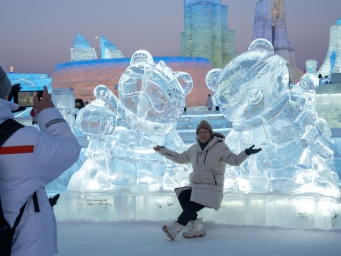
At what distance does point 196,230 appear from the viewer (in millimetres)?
3637

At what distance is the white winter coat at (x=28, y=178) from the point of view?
64.5 inches

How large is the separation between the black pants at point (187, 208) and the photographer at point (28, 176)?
1.86 m

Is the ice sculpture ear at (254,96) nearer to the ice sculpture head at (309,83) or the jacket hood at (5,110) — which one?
the ice sculpture head at (309,83)

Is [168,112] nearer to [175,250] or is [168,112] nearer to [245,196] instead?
[245,196]

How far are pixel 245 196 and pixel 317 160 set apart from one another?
2.82ft

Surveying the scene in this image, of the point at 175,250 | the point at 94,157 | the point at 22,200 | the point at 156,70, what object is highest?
the point at 156,70

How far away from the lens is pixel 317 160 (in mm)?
4312

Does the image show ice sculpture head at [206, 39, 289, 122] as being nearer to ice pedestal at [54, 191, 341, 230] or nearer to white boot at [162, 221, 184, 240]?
ice pedestal at [54, 191, 341, 230]

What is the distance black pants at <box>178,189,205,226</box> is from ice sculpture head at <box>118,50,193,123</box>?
1.13m

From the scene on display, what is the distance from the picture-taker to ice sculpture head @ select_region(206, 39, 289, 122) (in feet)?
13.8

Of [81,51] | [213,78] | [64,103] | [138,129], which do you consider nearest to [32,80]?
[81,51]

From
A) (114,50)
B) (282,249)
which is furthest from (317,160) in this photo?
(114,50)

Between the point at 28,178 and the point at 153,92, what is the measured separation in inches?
119

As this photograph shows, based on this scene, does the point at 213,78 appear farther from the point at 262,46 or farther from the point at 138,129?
the point at 138,129
